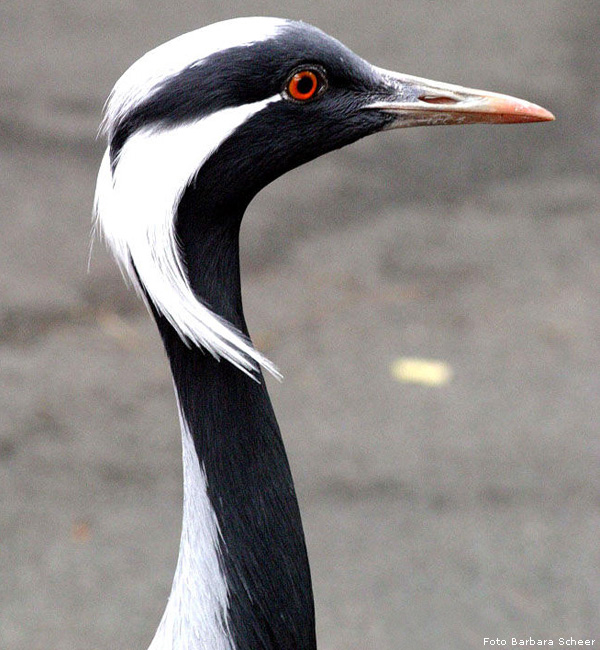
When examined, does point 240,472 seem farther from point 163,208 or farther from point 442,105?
point 442,105

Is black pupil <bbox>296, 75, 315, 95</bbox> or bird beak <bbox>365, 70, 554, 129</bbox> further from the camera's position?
bird beak <bbox>365, 70, 554, 129</bbox>

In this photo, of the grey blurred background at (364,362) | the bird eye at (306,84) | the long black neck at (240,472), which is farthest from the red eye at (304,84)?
the grey blurred background at (364,362)

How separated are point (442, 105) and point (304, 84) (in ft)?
1.00

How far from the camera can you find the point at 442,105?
7.03 feet

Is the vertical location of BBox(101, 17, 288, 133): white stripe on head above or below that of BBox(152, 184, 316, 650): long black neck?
above

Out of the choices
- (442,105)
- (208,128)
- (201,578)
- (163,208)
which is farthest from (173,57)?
(201,578)

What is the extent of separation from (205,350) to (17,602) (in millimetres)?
1941

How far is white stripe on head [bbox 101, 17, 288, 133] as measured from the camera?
184cm

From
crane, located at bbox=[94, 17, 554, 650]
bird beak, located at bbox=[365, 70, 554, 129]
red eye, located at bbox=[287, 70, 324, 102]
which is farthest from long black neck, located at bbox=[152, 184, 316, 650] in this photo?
bird beak, located at bbox=[365, 70, 554, 129]

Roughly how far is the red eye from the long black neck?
23cm

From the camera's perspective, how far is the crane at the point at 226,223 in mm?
1856

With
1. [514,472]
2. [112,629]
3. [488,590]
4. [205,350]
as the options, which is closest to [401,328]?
[514,472]

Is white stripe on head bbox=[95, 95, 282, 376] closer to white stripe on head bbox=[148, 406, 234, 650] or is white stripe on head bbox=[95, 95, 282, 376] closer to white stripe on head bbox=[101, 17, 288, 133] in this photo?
white stripe on head bbox=[101, 17, 288, 133]

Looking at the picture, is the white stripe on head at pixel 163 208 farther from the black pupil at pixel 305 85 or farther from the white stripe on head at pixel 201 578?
the white stripe on head at pixel 201 578
